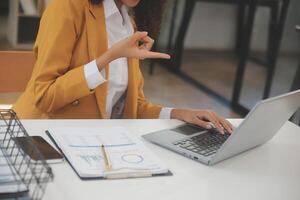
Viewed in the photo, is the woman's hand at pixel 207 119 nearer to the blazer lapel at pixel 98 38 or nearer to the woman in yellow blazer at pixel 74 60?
the woman in yellow blazer at pixel 74 60

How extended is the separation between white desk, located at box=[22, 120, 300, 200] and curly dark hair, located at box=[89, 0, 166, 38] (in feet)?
1.64

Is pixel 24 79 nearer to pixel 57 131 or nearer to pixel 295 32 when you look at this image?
pixel 57 131

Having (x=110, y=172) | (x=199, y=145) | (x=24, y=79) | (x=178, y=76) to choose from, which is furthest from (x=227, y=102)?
(x=110, y=172)

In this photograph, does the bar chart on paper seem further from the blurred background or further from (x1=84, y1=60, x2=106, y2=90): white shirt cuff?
the blurred background

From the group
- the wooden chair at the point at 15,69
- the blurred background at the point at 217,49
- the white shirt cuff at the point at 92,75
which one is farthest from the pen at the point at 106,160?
the blurred background at the point at 217,49

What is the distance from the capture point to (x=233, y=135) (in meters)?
1.06

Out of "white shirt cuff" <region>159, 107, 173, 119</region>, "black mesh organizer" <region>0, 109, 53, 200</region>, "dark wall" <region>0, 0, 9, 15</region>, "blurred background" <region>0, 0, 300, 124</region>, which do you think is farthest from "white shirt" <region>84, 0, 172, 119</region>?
"dark wall" <region>0, 0, 9, 15</region>

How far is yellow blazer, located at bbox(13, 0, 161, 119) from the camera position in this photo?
1338mm

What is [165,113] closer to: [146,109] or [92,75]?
[146,109]

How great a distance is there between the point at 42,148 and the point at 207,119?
0.51 metres

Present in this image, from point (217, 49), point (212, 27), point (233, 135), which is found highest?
point (233, 135)

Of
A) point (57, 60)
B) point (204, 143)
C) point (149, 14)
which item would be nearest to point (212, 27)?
point (149, 14)

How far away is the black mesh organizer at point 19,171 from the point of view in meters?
0.71

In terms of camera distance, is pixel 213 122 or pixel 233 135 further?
pixel 213 122
